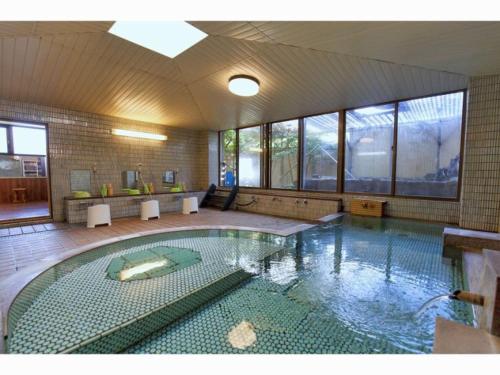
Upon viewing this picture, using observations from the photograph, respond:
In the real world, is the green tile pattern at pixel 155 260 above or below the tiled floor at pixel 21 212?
below

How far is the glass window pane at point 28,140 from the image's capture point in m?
5.63

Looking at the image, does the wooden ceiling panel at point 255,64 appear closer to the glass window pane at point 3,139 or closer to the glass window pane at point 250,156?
the glass window pane at point 250,156

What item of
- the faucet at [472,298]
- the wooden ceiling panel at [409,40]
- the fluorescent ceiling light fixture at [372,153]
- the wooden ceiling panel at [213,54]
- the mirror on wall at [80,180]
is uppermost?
the wooden ceiling panel at [213,54]

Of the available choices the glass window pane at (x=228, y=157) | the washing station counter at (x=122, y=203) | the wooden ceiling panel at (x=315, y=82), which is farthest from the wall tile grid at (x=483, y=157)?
the washing station counter at (x=122, y=203)

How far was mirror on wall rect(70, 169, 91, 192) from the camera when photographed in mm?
5098

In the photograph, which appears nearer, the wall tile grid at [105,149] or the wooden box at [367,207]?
the wooden box at [367,207]

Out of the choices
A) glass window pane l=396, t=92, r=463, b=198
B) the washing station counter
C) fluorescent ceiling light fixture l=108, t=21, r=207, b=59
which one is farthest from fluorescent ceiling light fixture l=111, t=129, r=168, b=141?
glass window pane l=396, t=92, r=463, b=198

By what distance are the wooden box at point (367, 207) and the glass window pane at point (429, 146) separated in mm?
483

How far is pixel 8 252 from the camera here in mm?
2943
